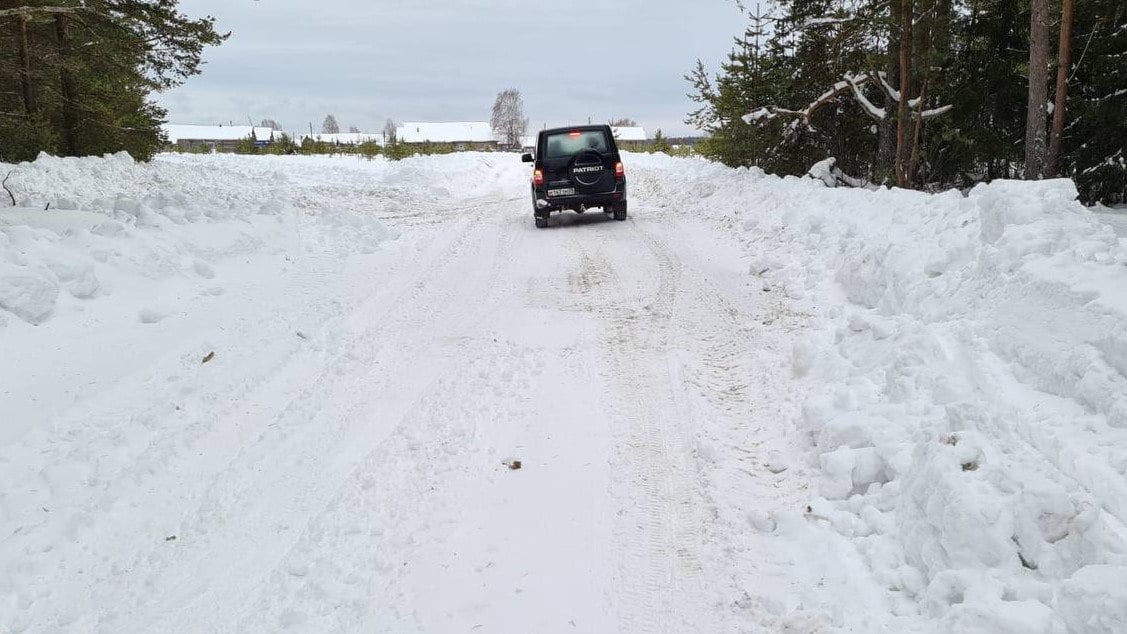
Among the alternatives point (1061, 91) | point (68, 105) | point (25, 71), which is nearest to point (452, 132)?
point (68, 105)

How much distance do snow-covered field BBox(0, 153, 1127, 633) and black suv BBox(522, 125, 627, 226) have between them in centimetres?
572

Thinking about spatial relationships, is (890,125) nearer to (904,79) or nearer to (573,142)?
(904,79)

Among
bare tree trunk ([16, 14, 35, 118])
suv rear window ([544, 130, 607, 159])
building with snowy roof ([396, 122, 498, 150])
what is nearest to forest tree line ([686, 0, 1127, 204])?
suv rear window ([544, 130, 607, 159])

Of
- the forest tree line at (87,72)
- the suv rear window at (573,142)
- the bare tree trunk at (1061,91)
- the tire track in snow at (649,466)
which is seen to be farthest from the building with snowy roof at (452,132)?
the tire track in snow at (649,466)

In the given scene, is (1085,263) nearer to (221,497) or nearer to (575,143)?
(221,497)

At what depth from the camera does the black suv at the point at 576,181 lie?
13188mm

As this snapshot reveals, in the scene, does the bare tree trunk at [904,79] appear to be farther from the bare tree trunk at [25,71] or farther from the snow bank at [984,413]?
the bare tree trunk at [25,71]

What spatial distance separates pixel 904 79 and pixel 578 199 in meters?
6.66

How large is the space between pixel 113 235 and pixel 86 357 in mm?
2766

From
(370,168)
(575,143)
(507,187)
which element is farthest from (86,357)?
(370,168)

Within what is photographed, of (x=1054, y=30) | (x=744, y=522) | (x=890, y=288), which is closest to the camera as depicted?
(x=744, y=522)

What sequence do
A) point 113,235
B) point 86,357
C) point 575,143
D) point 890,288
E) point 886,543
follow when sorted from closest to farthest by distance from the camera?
1. point 886,543
2. point 86,357
3. point 890,288
4. point 113,235
5. point 575,143

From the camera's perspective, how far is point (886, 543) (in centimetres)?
304

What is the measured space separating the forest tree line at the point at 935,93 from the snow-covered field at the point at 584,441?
633 cm
